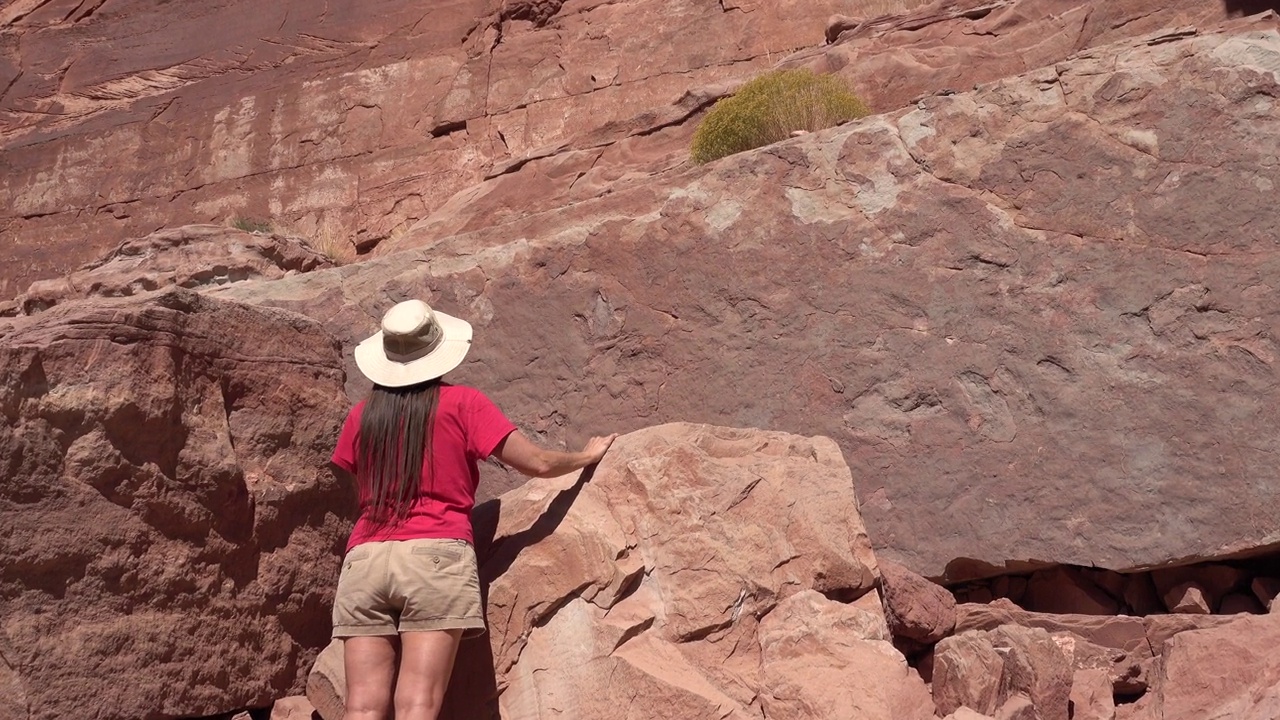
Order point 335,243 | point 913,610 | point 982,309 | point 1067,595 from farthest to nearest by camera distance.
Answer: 1. point 335,243
2. point 982,309
3. point 1067,595
4. point 913,610

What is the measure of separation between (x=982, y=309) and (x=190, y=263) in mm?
4465

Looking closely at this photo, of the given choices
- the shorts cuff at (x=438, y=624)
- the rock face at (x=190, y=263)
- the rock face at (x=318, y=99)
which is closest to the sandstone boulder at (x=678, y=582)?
the shorts cuff at (x=438, y=624)

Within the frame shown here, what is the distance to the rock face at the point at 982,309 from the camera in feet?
14.2

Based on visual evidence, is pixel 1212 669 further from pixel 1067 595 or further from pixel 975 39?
pixel 975 39

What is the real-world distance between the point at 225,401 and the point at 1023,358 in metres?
2.71

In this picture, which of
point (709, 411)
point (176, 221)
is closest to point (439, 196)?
point (176, 221)

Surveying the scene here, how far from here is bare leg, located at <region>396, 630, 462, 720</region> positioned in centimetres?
322

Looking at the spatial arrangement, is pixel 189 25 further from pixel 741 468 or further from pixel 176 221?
pixel 741 468

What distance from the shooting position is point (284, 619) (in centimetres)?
411

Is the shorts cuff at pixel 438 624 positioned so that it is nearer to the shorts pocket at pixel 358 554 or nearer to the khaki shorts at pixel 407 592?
the khaki shorts at pixel 407 592

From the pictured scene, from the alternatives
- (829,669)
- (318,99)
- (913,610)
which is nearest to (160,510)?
(829,669)

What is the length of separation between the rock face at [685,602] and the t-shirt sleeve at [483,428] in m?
0.36

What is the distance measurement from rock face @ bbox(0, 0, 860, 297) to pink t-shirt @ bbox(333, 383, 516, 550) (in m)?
6.05

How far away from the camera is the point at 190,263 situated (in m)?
7.16
